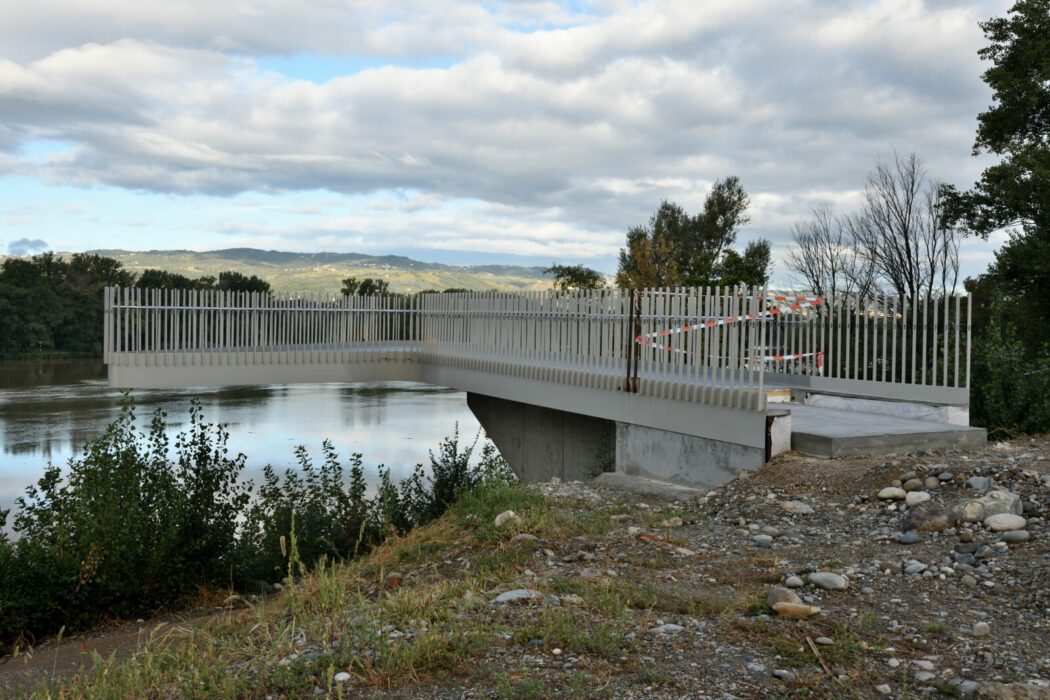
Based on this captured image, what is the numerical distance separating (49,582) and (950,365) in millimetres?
13435

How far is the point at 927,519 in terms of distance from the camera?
24.1ft

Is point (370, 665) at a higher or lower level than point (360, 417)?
higher

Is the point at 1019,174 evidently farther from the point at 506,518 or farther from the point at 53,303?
the point at 53,303

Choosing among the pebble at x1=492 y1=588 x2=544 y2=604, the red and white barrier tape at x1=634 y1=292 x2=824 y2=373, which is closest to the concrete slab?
the red and white barrier tape at x1=634 y1=292 x2=824 y2=373

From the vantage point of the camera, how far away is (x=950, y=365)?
14.7 meters

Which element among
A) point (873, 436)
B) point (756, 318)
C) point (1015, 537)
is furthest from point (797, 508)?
point (756, 318)

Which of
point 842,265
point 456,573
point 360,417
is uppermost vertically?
point 842,265

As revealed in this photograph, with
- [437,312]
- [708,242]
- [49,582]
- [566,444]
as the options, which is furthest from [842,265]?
[49,582]

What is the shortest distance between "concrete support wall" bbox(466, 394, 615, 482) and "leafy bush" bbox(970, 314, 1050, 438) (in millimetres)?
5804

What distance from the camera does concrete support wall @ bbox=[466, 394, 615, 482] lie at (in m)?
14.7

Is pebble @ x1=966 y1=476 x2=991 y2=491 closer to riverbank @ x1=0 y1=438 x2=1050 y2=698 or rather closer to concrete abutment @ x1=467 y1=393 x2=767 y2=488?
riverbank @ x1=0 y1=438 x2=1050 y2=698

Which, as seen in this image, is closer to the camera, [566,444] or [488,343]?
[566,444]

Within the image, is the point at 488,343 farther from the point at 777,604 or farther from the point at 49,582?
the point at 777,604

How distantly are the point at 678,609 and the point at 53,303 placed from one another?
69.6m
